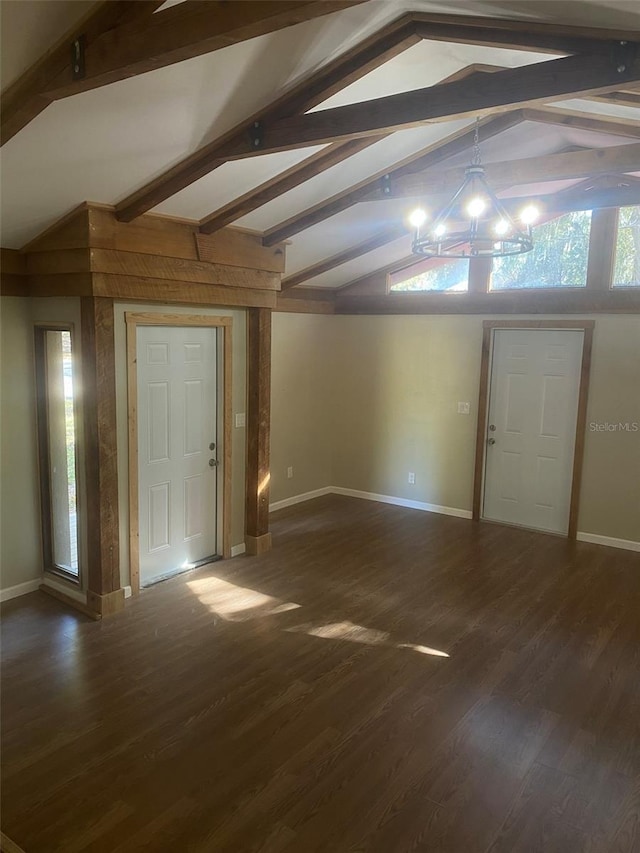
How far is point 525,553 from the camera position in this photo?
552cm

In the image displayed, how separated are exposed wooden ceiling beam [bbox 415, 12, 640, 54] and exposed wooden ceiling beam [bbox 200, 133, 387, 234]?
95 centimetres

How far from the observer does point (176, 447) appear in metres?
4.82

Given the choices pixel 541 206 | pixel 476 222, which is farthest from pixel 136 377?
pixel 541 206

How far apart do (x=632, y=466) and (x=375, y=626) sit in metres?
2.97

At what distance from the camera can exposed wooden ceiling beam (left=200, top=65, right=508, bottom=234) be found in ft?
12.8

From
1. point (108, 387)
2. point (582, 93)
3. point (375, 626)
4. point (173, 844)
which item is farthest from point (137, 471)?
point (582, 93)

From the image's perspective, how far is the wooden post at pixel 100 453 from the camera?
3992 mm

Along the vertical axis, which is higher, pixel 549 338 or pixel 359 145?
pixel 359 145

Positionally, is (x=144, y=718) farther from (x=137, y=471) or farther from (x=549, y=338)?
(x=549, y=338)

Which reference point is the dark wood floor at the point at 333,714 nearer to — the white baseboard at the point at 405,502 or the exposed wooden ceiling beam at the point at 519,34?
the white baseboard at the point at 405,502

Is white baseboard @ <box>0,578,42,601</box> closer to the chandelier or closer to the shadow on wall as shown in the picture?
the chandelier

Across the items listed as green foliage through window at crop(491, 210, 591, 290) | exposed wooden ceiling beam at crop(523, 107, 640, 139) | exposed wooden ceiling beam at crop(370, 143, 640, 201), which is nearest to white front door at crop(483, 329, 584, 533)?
green foliage through window at crop(491, 210, 591, 290)

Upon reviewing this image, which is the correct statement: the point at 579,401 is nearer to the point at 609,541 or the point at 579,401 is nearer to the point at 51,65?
the point at 609,541

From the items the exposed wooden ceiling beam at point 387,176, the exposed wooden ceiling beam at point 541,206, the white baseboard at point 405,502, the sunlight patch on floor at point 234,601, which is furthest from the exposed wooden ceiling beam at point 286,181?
the white baseboard at point 405,502
